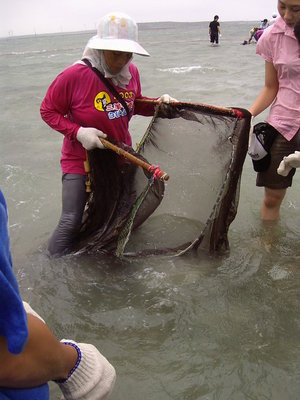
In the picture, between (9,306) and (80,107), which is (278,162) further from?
(9,306)

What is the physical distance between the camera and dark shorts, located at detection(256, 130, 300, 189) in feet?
9.48

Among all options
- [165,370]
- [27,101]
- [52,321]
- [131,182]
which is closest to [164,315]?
[165,370]

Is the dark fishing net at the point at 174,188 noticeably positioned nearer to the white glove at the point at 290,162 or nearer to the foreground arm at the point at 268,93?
the white glove at the point at 290,162

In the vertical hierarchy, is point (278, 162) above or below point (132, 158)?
below

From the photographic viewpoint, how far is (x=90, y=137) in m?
2.62

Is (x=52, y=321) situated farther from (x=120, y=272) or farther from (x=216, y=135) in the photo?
(x=216, y=135)

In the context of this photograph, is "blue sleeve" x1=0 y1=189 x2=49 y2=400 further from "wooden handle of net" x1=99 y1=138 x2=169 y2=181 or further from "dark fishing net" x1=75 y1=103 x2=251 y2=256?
"dark fishing net" x1=75 y1=103 x2=251 y2=256

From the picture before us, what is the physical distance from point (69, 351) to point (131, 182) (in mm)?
1919

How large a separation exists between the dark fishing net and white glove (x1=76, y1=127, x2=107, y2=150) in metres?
0.16

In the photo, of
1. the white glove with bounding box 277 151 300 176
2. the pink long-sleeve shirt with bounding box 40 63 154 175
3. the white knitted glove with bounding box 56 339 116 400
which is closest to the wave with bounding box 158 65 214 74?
the pink long-sleeve shirt with bounding box 40 63 154 175

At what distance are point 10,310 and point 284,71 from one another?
251cm

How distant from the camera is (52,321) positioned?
265 centimetres

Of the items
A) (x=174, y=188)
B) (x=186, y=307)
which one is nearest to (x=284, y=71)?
(x=174, y=188)

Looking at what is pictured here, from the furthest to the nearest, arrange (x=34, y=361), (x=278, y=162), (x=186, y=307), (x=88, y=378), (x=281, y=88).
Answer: (x=278, y=162)
(x=281, y=88)
(x=186, y=307)
(x=88, y=378)
(x=34, y=361)
